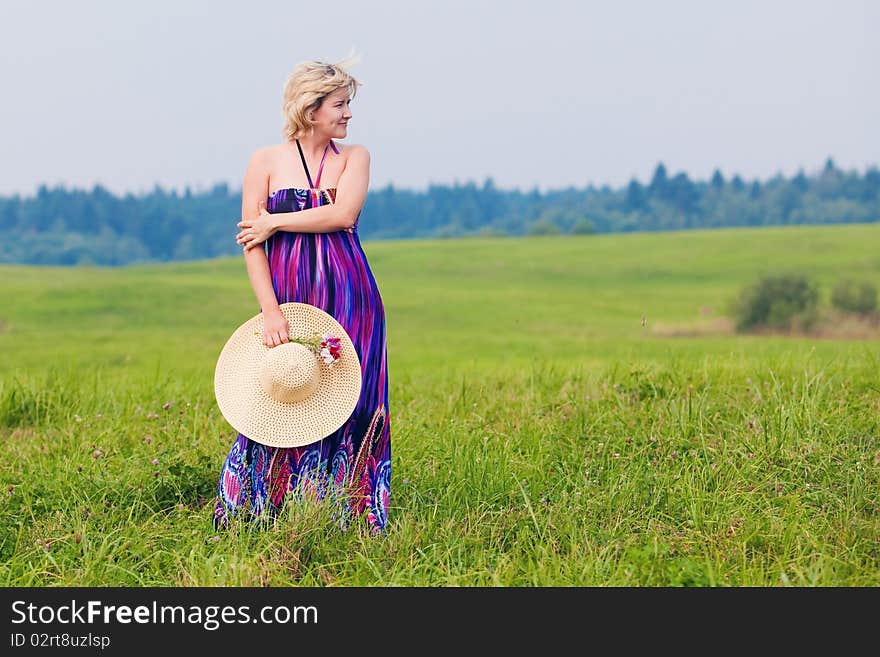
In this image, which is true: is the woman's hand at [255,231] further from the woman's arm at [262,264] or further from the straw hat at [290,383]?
the straw hat at [290,383]

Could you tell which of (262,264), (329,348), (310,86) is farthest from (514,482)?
(310,86)

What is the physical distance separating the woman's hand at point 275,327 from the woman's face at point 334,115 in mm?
951

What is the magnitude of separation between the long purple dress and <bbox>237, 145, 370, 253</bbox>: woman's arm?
0.09 metres

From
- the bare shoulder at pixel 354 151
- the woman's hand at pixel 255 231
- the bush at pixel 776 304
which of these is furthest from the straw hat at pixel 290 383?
the bush at pixel 776 304

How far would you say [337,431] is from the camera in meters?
5.81

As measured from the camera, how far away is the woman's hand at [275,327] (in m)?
5.54

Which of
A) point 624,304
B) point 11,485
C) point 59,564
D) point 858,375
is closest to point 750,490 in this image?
point 858,375

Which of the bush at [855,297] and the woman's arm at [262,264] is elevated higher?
→ the woman's arm at [262,264]

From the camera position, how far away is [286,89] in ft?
18.1

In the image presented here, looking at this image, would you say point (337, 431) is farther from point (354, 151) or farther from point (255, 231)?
point (354, 151)

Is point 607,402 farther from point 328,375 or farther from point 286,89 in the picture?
point 286,89

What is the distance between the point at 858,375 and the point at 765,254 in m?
48.1

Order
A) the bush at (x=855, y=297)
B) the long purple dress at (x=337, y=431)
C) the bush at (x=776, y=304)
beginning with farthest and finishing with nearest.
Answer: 1. the bush at (x=855, y=297)
2. the bush at (x=776, y=304)
3. the long purple dress at (x=337, y=431)

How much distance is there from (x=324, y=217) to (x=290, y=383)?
0.86 m
